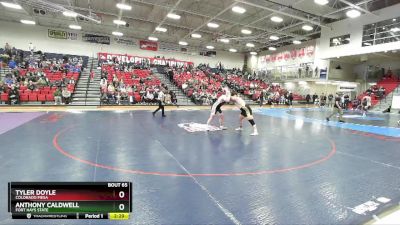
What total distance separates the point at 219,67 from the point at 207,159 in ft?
97.9

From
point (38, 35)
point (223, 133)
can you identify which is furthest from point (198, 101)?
point (38, 35)

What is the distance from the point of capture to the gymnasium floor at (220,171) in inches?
116

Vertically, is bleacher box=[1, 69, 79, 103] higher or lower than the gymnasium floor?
higher

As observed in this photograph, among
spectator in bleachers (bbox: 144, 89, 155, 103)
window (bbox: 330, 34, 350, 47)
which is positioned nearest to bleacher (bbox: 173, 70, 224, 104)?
spectator in bleachers (bbox: 144, 89, 155, 103)

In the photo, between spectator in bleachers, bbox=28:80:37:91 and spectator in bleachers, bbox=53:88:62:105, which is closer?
spectator in bleachers, bbox=53:88:62:105

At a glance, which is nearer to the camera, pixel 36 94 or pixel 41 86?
pixel 36 94

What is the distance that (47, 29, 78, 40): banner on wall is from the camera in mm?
25641

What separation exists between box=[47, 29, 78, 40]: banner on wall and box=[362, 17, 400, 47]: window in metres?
28.4

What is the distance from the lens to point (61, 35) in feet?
85.4

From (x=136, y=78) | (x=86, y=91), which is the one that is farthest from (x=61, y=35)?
(x=86, y=91)

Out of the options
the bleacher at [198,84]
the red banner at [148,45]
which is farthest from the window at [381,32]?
the red banner at [148,45]

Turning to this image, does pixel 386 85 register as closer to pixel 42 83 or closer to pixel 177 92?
pixel 177 92
